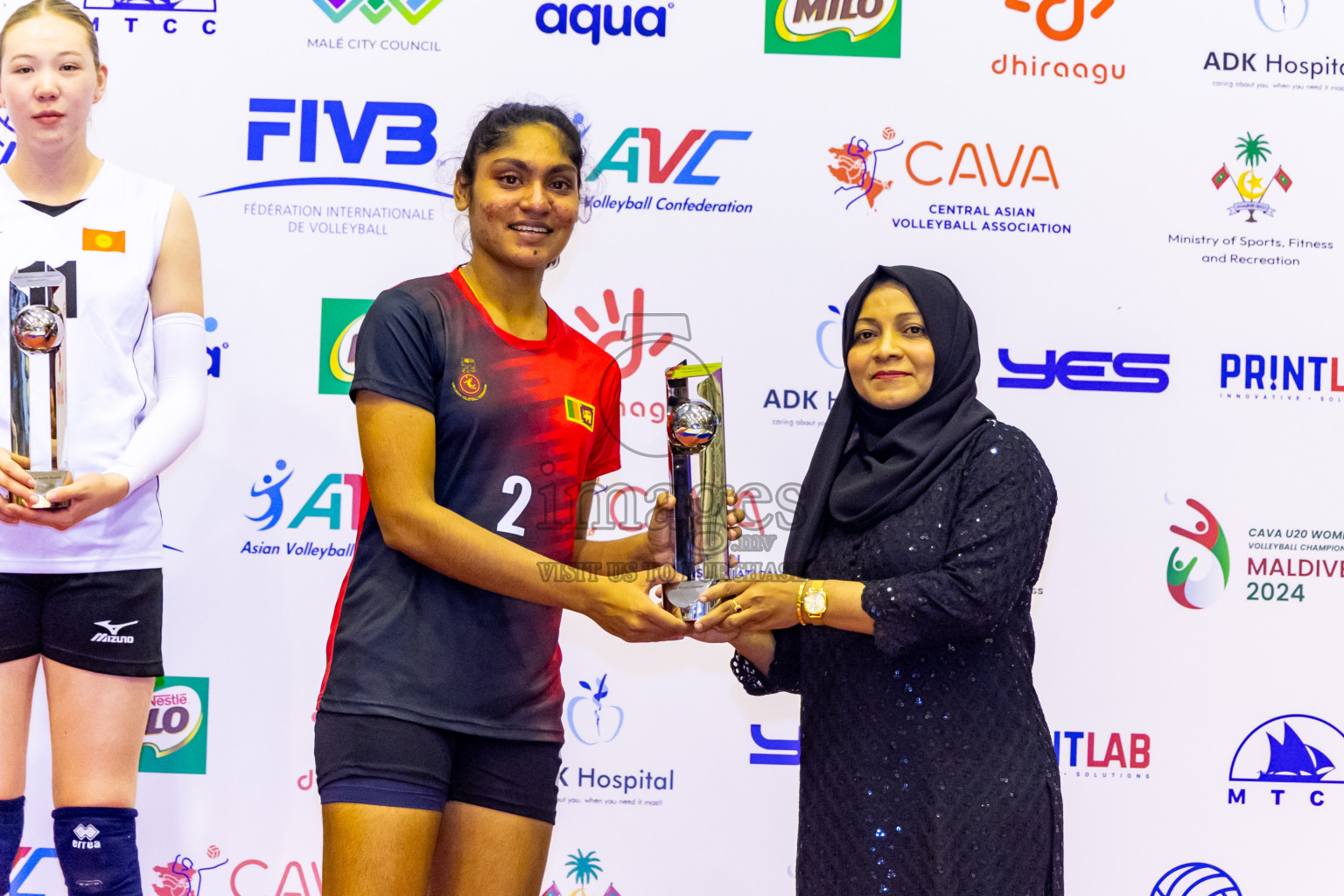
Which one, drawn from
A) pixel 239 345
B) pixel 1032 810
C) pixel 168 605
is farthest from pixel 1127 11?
pixel 168 605

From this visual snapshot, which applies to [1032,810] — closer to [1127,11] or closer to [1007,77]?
[1007,77]

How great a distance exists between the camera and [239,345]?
10.5 feet

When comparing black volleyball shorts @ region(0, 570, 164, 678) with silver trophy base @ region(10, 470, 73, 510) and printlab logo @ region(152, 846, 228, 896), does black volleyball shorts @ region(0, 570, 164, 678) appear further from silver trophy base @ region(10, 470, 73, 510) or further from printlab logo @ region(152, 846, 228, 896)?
printlab logo @ region(152, 846, 228, 896)

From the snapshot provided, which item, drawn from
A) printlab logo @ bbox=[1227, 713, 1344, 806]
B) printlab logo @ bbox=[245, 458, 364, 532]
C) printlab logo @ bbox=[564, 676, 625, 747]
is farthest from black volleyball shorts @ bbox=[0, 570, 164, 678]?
printlab logo @ bbox=[1227, 713, 1344, 806]

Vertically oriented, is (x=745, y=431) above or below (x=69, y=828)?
above

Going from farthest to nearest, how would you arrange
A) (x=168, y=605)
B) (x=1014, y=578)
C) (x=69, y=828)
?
(x=168, y=605) < (x=69, y=828) < (x=1014, y=578)

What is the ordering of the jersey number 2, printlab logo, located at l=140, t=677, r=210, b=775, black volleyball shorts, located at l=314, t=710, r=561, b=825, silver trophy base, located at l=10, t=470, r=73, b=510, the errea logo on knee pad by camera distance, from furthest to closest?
printlab logo, located at l=140, t=677, r=210, b=775
the errea logo on knee pad
silver trophy base, located at l=10, t=470, r=73, b=510
the jersey number 2
black volleyball shorts, located at l=314, t=710, r=561, b=825

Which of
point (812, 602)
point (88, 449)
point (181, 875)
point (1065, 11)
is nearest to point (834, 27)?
point (1065, 11)

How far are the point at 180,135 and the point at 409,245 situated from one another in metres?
0.67

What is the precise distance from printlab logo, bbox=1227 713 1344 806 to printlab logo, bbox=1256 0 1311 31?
1872 millimetres

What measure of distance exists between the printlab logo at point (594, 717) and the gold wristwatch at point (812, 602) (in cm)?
140

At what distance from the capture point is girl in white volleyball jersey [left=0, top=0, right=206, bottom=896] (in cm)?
225

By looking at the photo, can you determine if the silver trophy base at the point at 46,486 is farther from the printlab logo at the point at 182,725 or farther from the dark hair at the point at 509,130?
the printlab logo at the point at 182,725

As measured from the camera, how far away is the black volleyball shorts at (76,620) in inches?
89.0
